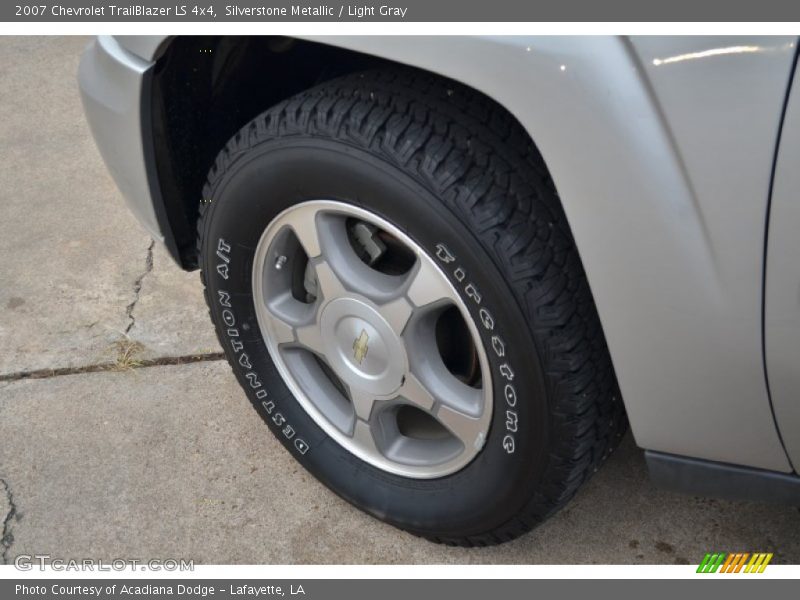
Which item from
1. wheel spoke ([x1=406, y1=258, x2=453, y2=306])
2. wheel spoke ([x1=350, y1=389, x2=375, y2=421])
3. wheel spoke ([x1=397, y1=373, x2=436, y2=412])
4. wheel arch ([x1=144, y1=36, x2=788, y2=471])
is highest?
wheel arch ([x1=144, y1=36, x2=788, y2=471])

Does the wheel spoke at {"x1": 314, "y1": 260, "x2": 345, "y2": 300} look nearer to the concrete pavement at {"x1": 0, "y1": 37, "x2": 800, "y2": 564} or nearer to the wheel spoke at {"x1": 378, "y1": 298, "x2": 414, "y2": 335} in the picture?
the wheel spoke at {"x1": 378, "y1": 298, "x2": 414, "y2": 335}

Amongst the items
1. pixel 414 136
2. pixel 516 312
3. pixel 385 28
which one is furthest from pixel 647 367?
pixel 385 28

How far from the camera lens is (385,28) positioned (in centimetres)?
148

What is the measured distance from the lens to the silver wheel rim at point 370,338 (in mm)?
1741

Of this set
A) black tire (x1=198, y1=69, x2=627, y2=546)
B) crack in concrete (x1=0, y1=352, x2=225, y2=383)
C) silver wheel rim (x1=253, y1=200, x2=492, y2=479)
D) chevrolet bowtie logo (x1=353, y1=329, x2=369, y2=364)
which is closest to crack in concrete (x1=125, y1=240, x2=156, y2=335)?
crack in concrete (x1=0, y1=352, x2=225, y2=383)

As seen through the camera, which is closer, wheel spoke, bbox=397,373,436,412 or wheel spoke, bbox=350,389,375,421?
wheel spoke, bbox=397,373,436,412

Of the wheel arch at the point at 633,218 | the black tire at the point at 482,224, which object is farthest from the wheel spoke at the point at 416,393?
the wheel arch at the point at 633,218

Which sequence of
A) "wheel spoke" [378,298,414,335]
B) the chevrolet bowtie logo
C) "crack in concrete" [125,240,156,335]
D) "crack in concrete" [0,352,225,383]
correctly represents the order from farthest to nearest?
"crack in concrete" [125,240,156,335]
"crack in concrete" [0,352,225,383]
the chevrolet bowtie logo
"wheel spoke" [378,298,414,335]

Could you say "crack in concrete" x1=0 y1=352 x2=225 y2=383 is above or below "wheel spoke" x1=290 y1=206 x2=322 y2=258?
below

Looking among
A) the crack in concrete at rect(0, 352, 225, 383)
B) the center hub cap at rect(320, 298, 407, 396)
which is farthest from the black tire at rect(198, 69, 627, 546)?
the crack in concrete at rect(0, 352, 225, 383)

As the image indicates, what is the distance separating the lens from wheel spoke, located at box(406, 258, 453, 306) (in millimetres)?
1633

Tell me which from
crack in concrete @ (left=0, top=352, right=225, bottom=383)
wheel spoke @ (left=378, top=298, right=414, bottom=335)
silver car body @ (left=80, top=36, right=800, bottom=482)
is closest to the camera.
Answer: silver car body @ (left=80, top=36, right=800, bottom=482)

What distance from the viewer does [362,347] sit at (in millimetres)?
1853

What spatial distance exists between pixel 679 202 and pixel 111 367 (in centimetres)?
176
